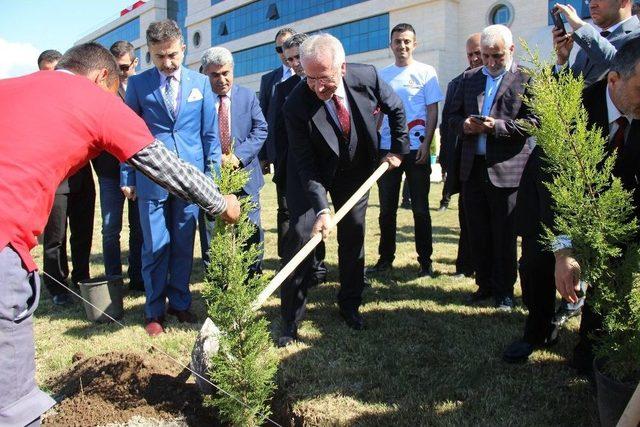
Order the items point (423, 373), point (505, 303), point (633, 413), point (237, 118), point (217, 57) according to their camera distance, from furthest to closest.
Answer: point (237, 118), point (217, 57), point (505, 303), point (423, 373), point (633, 413)

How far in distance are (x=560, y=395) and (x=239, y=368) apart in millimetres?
1953

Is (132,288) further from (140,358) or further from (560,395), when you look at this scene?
(560,395)

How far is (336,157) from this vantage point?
4.26m

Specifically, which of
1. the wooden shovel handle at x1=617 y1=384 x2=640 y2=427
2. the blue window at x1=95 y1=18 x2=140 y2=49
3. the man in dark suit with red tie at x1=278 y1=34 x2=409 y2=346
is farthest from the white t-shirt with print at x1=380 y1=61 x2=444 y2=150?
the blue window at x1=95 y1=18 x2=140 y2=49

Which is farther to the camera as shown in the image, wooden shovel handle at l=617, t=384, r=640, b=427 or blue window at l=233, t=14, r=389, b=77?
blue window at l=233, t=14, r=389, b=77

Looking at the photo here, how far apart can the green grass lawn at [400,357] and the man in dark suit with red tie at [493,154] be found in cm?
39

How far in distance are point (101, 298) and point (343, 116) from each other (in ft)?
9.07

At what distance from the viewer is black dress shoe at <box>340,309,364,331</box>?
4469 mm

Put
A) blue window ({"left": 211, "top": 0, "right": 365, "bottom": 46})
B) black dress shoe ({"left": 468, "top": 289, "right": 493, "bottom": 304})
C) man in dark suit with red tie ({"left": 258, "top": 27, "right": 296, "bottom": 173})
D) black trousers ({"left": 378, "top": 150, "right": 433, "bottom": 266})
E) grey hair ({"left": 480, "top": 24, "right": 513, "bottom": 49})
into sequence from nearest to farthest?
grey hair ({"left": 480, "top": 24, "right": 513, "bottom": 49})
black dress shoe ({"left": 468, "top": 289, "right": 493, "bottom": 304})
black trousers ({"left": 378, "top": 150, "right": 433, "bottom": 266})
man in dark suit with red tie ({"left": 258, "top": 27, "right": 296, "bottom": 173})
blue window ({"left": 211, "top": 0, "right": 365, "bottom": 46})

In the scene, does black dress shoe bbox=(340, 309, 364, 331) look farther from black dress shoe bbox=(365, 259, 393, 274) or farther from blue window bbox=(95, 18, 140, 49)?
blue window bbox=(95, 18, 140, 49)

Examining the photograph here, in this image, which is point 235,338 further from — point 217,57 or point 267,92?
point 267,92

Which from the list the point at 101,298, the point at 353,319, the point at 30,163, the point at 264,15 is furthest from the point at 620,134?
the point at 264,15

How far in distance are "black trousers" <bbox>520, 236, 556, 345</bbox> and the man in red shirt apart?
2.68 metres

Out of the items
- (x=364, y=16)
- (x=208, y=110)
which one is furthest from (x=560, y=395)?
(x=364, y=16)
